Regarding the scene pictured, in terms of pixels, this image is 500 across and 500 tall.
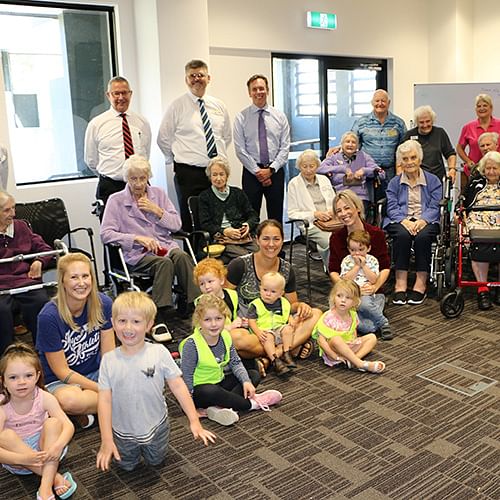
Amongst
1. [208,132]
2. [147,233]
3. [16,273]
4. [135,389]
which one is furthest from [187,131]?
[135,389]

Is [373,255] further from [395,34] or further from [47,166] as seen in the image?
[395,34]

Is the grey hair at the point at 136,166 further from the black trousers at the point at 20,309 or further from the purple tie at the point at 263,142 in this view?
the purple tie at the point at 263,142

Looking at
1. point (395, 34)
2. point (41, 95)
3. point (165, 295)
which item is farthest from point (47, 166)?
point (395, 34)

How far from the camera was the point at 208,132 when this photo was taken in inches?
205

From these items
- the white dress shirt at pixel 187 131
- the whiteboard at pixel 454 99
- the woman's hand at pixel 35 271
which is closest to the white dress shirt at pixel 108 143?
the white dress shirt at pixel 187 131

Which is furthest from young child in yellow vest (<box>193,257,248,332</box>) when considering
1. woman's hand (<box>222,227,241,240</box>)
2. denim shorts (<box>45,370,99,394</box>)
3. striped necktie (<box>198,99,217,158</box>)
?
striped necktie (<box>198,99,217,158</box>)

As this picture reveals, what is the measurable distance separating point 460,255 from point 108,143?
2.80 m

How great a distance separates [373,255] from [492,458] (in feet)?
6.29

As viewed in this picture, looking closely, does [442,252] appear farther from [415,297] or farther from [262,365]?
[262,365]

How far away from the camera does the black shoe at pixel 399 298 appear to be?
4742mm

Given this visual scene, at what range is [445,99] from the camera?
764 cm

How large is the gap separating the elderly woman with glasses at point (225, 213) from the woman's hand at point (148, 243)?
542 millimetres

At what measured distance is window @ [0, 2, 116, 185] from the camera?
16.9 feet

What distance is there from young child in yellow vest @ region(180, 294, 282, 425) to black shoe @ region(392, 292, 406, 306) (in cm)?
199
